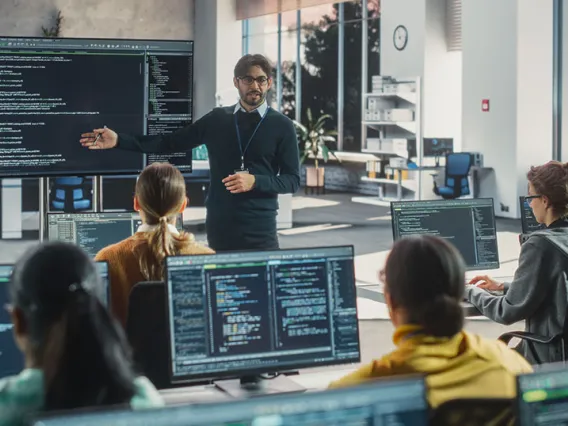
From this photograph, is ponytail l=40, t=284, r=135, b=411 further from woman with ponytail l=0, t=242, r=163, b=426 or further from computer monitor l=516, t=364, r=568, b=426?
computer monitor l=516, t=364, r=568, b=426

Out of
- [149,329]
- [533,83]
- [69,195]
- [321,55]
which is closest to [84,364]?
[149,329]

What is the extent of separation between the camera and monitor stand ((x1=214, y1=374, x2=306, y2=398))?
2.47 metres

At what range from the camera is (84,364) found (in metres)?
1.30

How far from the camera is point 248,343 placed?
93.9 inches

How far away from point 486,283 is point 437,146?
10192 mm

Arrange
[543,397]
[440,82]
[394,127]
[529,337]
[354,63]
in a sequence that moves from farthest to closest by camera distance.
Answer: [354,63]
[394,127]
[440,82]
[529,337]
[543,397]

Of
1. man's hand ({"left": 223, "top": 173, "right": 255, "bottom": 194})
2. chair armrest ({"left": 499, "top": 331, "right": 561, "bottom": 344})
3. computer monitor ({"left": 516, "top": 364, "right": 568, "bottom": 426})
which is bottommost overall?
chair armrest ({"left": 499, "top": 331, "right": 561, "bottom": 344})

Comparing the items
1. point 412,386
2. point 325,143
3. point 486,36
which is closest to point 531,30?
point 486,36

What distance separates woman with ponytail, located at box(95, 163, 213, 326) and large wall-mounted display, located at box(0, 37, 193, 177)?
1238mm

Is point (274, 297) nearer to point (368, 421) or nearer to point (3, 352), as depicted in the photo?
point (3, 352)

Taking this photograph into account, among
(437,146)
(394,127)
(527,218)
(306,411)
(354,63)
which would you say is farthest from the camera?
(354,63)

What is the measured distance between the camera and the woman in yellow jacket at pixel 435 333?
1730 millimetres

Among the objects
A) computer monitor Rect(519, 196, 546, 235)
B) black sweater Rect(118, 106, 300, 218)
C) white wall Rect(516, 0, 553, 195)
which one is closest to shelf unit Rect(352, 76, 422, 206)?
white wall Rect(516, 0, 553, 195)

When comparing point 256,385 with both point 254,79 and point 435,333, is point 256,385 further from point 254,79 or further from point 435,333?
point 254,79
